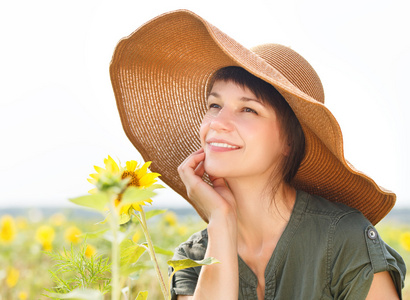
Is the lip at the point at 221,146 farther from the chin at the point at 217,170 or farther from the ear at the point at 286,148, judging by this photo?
the ear at the point at 286,148

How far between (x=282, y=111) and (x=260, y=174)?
0.23 meters

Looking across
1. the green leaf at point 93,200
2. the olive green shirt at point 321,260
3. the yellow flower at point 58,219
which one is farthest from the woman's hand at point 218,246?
the yellow flower at point 58,219

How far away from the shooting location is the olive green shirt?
4.77 ft

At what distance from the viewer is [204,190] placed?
5.18 ft

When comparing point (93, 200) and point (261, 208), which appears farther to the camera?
point (261, 208)

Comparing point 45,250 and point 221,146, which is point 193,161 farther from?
point 45,250

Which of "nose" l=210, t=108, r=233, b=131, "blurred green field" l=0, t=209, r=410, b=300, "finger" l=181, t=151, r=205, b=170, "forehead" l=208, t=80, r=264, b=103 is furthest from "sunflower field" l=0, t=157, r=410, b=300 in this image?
"forehead" l=208, t=80, r=264, b=103

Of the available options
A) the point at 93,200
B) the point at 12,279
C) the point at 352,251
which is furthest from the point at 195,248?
the point at 93,200

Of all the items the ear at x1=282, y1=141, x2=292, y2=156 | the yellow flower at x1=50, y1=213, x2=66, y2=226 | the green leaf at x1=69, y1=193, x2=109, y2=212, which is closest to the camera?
the green leaf at x1=69, y1=193, x2=109, y2=212

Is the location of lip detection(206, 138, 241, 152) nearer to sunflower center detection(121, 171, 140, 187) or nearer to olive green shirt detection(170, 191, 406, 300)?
olive green shirt detection(170, 191, 406, 300)

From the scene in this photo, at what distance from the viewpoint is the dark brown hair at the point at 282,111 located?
1563mm

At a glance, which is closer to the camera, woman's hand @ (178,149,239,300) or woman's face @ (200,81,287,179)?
woman's hand @ (178,149,239,300)

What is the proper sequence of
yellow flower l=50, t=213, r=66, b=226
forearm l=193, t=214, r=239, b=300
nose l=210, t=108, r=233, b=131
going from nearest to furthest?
1. forearm l=193, t=214, r=239, b=300
2. nose l=210, t=108, r=233, b=131
3. yellow flower l=50, t=213, r=66, b=226

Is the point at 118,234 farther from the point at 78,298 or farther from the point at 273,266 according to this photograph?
the point at 273,266
